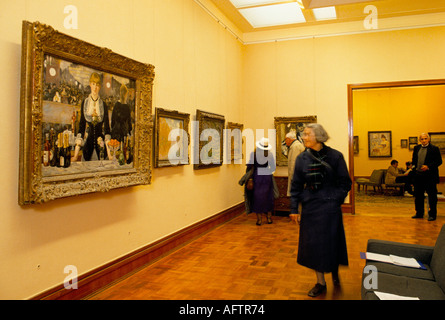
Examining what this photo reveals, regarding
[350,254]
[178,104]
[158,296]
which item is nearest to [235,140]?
[178,104]

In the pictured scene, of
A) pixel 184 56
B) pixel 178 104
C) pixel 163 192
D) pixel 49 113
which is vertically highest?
pixel 184 56

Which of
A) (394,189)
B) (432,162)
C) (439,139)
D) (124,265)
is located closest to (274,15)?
(432,162)

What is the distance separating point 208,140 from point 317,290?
4.26 m

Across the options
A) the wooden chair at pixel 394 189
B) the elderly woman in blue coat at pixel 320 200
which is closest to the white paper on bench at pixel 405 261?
the elderly woman in blue coat at pixel 320 200

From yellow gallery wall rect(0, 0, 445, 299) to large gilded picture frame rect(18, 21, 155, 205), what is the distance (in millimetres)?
171

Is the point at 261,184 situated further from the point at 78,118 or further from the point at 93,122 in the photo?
the point at 78,118

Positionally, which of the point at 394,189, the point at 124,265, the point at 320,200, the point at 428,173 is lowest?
the point at 124,265

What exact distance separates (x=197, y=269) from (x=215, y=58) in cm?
510

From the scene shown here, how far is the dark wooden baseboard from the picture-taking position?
3939 mm

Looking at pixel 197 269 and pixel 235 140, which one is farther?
pixel 235 140

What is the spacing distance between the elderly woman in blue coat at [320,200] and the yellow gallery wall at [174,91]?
8.13 ft

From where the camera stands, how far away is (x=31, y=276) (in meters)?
3.56

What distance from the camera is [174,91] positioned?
6.37m
